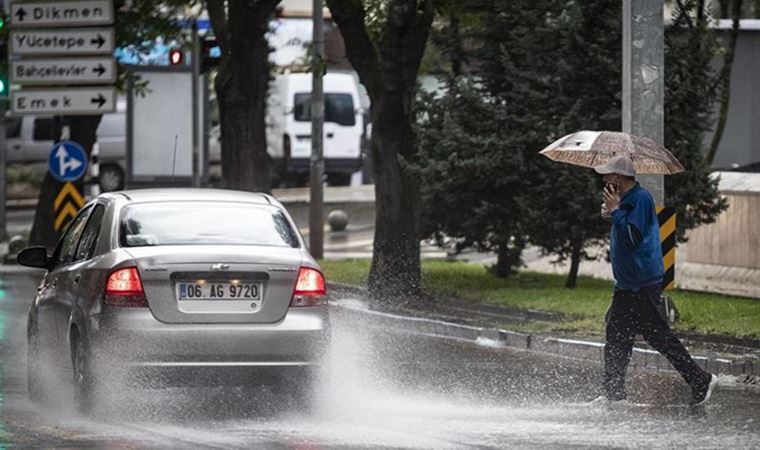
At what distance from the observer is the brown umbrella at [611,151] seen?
13.9 meters

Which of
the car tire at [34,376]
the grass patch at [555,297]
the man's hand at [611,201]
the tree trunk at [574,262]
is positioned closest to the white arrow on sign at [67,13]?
the grass patch at [555,297]

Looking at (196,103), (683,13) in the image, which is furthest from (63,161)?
(683,13)

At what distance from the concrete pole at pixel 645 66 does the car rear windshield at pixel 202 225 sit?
5466 mm

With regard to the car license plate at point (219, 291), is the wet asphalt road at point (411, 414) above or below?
below

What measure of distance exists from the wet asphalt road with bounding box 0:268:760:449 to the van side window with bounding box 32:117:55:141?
28.5m

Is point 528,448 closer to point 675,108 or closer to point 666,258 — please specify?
point 666,258

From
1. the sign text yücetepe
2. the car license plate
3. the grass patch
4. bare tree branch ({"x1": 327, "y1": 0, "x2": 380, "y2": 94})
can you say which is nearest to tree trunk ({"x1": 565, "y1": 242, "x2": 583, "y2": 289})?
the grass patch

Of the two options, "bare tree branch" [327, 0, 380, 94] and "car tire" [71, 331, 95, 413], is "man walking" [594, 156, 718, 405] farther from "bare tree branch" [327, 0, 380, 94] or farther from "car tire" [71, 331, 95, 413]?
"bare tree branch" [327, 0, 380, 94]

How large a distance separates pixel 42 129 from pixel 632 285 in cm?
3262

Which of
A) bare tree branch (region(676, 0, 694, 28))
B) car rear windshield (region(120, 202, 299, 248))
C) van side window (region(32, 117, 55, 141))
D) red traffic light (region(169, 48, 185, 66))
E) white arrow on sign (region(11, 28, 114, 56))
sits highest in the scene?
bare tree branch (region(676, 0, 694, 28))

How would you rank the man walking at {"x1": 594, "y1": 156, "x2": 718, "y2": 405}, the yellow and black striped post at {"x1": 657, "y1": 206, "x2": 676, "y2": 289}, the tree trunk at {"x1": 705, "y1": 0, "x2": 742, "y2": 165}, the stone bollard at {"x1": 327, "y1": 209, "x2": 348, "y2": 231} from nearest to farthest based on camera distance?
the man walking at {"x1": 594, "y1": 156, "x2": 718, "y2": 405} → the yellow and black striped post at {"x1": 657, "y1": 206, "x2": 676, "y2": 289} → the tree trunk at {"x1": 705, "y1": 0, "x2": 742, "y2": 165} → the stone bollard at {"x1": 327, "y1": 209, "x2": 348, "y2": 231}

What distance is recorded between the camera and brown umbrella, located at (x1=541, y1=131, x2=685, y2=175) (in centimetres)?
1394

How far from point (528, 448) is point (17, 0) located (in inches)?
815

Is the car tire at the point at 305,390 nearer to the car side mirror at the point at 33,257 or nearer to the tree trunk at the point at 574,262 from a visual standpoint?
the car side mirror at the point at 33,257
